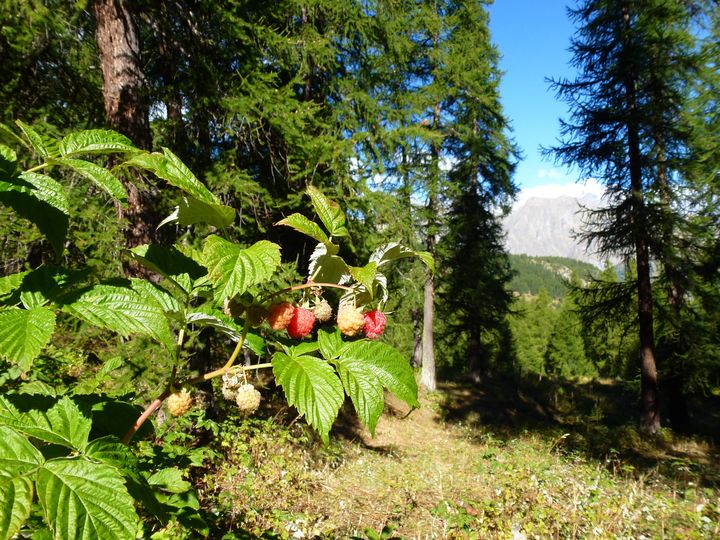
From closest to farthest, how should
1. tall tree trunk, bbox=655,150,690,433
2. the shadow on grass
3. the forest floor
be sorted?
the forest floor, the shadow on grass, tall tree trunk, bbox=655,150,690,433

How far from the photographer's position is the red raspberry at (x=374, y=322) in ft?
3.71

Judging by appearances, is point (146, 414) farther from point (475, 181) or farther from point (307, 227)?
point (475, 181)

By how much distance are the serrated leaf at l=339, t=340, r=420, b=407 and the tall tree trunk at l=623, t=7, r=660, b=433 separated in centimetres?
1213

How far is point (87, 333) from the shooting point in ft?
13.0

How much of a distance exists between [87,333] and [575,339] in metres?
48.7

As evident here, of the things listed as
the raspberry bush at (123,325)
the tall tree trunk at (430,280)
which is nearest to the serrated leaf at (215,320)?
the raspberry bush at (123,325)

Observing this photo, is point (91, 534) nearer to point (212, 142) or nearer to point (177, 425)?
point (177, 425)

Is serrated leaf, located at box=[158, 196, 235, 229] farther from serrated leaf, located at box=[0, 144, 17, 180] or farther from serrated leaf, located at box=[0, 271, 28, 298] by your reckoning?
serrated leaf, located at box=[0, 271, 28, 298]

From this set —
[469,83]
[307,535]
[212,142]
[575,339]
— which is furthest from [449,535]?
[575,339]

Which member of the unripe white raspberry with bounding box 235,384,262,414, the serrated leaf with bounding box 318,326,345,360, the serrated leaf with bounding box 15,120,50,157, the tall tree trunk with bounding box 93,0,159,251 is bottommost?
the unripe white raspberry with bounding box 235,384,262,414

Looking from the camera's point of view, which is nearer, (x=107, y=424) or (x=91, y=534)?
(x=91, y=534)

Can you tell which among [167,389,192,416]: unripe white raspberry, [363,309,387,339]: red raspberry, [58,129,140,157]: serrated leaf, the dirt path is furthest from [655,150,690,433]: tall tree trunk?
[58,129,140,157]: serrated leaf

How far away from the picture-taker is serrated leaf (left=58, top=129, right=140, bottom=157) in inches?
34.1

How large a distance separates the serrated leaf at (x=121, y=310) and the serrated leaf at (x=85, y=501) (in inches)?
9.3
